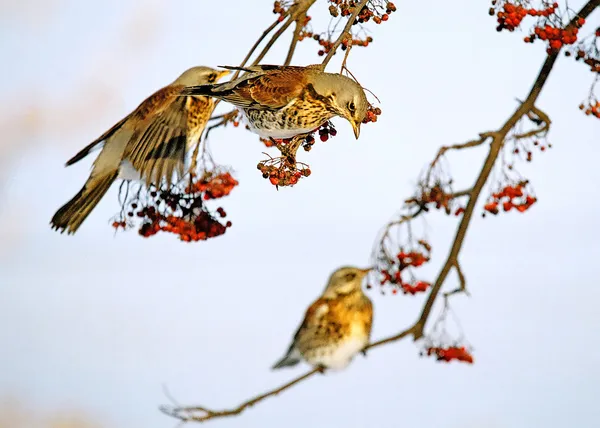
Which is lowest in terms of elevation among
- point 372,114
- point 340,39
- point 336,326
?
point 336,326

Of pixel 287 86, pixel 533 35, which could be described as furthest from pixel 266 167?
pixel 533 35

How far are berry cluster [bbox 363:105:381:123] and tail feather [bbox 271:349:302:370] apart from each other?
2.40 meters

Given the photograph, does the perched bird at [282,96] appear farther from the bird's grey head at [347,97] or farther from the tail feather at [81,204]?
the tail feather at [81,204]

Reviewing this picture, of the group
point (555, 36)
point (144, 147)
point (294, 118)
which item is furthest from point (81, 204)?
point (555, 36)

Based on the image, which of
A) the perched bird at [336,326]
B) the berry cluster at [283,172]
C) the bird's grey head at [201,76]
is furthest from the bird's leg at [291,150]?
the bird's grey head at [201,76]

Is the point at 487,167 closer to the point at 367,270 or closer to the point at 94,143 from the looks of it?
the point at 367,270

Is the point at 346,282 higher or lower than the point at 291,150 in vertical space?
higher

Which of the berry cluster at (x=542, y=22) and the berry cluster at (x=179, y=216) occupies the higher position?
Answer: the berry cluster at (x=542, y=22)

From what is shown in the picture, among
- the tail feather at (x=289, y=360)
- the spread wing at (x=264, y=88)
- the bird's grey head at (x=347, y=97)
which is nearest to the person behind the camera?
the bird's grey head at (x=347, y=97)

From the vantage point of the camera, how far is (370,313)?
659 centimetres

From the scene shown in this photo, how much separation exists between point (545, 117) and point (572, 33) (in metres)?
0.72

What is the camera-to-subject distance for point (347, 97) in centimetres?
471

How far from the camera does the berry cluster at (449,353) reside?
5965 millimetres

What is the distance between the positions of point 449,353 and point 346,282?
1012 mm
